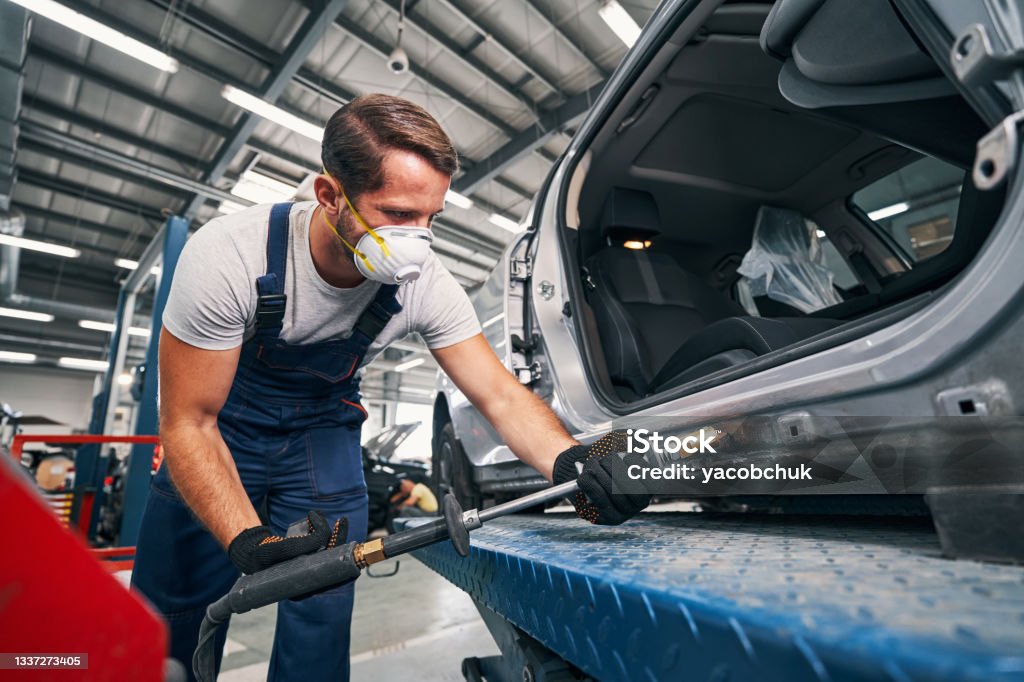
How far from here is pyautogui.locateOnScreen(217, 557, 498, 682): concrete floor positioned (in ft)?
6.55

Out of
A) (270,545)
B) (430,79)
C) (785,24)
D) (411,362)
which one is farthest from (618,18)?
(411,362)

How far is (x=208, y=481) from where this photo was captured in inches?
45.6

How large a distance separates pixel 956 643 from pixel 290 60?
800cm

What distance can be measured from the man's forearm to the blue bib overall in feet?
0.54

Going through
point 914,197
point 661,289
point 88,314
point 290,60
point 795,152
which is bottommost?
point 661,289

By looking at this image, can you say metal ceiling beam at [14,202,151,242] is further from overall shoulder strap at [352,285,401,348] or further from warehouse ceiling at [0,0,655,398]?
overall shoulder strap at [352,285,401,348]

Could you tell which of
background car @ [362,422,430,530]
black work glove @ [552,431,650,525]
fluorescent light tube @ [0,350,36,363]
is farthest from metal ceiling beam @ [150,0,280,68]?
fluorescent light tube @ [0,350,36,363]

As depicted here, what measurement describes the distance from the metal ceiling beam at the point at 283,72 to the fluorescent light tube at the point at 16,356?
11.9 meters

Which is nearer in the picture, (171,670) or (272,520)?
(171,670)

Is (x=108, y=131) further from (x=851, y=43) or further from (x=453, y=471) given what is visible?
(x=851, y=43)

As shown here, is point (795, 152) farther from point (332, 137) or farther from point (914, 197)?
point (332, 137)

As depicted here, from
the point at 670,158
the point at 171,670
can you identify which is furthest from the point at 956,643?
the point at 670,158

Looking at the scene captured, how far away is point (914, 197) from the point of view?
6.81 ft

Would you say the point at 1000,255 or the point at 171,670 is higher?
the point at 1000,255
